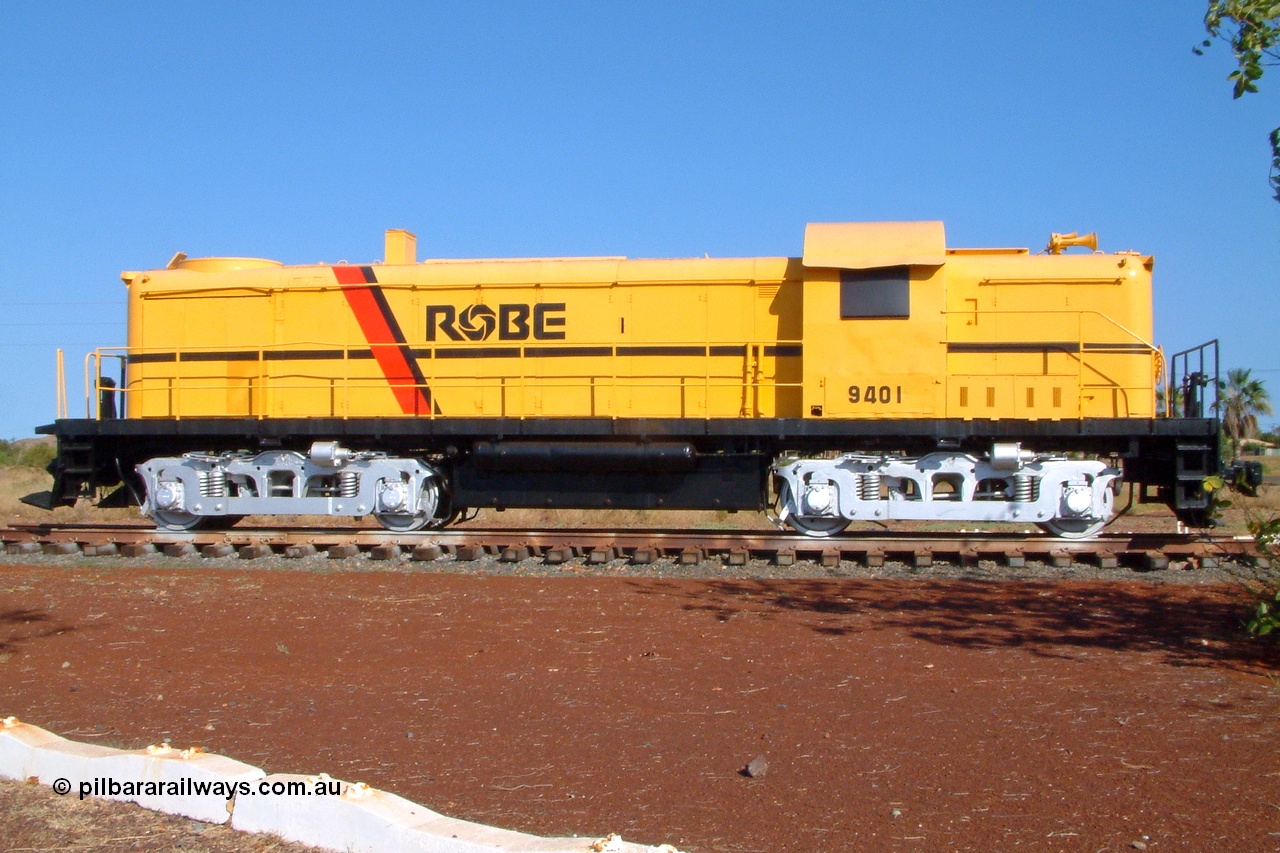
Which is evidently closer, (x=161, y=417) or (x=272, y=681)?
(x=272, y=681)

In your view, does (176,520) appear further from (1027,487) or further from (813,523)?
(1027,487)

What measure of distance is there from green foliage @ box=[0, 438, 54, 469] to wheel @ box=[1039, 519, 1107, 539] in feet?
82.8

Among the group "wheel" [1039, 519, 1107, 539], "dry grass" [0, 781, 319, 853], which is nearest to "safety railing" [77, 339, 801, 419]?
"wheel" [1039, 519, 1107, 539]

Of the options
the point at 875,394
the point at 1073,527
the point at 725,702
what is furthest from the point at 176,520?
the point at 1073,527

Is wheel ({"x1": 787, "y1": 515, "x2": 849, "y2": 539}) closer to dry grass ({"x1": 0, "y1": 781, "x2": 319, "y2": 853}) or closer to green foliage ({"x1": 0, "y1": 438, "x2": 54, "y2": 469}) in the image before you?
dry grass ({"x1": 0, "y1": 781, "x2": 319, "y2": 853})

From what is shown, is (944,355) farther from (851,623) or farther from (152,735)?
(152,735)

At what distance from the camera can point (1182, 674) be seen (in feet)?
20.6

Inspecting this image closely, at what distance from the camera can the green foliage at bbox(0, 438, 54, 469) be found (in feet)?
132

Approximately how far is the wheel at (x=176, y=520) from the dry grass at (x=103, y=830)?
9.67 metres

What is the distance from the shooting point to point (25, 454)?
147 feet

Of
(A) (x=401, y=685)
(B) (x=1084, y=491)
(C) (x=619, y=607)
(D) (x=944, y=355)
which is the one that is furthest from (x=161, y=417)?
(B) (x=1084, y=491)

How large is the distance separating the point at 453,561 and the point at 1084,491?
7.10 meters

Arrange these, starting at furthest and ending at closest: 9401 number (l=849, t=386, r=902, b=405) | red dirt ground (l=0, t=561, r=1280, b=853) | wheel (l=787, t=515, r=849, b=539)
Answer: wheel (l=787, t=515, r=849, b=539) < 9401 number (l=849, t=386, r=902, b=405) < red dirt ground (l=0, t=561, r=1280, b=853)

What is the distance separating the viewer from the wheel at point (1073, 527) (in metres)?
11.9
